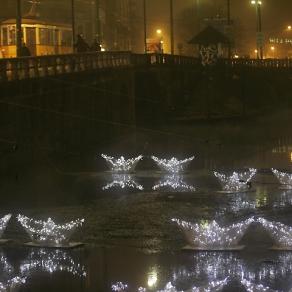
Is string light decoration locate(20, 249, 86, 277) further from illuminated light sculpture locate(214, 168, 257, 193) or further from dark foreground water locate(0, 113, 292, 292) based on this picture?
illuminated light sculpture locate(214, 168, 257, 193)

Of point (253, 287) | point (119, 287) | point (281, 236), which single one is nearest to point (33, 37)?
point (281, 236)

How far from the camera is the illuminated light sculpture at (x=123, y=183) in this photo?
30.7 metres

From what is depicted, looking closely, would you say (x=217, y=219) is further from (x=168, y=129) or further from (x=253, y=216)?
(x=168, y=129)

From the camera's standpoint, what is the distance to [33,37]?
72.5 metres

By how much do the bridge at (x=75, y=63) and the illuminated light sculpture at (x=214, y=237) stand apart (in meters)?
19.0

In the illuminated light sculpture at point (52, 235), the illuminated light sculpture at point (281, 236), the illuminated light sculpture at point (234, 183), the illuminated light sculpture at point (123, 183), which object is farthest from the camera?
the illuminated light sculpture at point (123, 183)

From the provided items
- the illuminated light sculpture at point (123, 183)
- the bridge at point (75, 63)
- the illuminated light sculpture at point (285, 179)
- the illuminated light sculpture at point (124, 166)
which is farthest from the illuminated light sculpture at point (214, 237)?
the bridge at point (75, 63)

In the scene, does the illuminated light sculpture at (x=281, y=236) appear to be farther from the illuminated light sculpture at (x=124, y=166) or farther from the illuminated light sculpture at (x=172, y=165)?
the illuminated light sculpture at (x=124, y=166)

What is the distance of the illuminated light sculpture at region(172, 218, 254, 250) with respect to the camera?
18.7 meters

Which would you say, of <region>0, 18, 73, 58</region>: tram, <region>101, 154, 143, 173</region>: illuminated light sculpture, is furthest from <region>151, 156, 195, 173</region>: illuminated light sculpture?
<region>0, 18, 73, 58</region>: tram

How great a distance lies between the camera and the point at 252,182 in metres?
31.0

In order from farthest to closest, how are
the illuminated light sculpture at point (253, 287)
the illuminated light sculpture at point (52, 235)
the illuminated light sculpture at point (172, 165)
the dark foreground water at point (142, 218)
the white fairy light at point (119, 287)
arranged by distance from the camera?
the illuminated light sculpture at point (172, 165) < the illuminated light sculpture at point (52, 235) < the dark foreground water at point (142, 218) < the white fairy light at point (119, 287) < the illuminated light sculpture at point (253, 287)

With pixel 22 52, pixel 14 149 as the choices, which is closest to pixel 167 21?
pixel 22 52

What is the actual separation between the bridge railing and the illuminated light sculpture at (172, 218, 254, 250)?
19.0m
